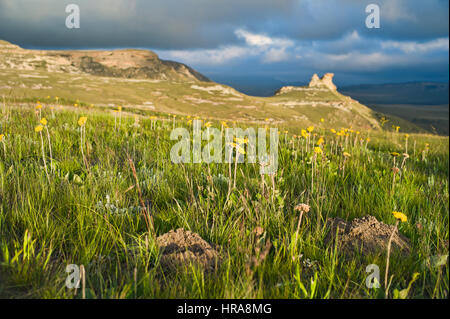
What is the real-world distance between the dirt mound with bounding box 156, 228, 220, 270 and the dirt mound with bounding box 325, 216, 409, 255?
91 cm

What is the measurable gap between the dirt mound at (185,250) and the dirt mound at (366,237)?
35.9 inches

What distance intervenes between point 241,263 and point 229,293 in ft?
1.08

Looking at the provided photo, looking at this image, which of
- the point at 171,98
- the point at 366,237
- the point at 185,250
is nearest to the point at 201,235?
the point at 185,250

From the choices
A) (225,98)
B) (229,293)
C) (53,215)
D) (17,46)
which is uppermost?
(17,46)

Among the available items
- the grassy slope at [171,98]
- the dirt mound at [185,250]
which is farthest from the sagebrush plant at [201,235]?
the grassy slope at [171,98]

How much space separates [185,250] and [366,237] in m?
1.47

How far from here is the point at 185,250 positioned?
2.08 metres

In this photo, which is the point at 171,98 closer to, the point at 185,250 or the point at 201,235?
the point at 201,235

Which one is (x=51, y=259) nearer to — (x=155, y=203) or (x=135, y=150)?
(x=155, y=203)

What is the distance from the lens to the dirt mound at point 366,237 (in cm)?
222

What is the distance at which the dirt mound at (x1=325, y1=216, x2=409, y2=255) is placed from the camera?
222 cm

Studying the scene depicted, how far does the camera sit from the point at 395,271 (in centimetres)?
197

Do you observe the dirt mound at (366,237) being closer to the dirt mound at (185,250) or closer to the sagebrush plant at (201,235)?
the sagebrush plant at (201,235)
